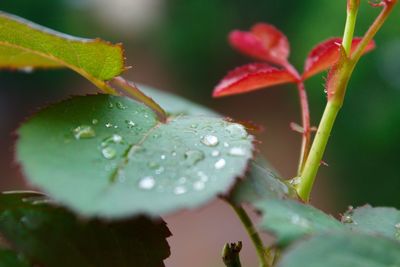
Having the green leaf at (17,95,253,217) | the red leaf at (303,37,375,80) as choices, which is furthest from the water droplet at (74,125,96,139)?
the red leaf at (303,37,375,80)

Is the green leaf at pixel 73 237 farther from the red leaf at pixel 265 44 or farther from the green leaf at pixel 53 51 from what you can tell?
the red leaf at pixel 265 44

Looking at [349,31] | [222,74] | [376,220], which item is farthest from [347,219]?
[222,74]

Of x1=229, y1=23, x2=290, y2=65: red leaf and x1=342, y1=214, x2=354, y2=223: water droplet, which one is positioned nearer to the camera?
x1=342, y1=214, x2=354, y2=223: water droplet

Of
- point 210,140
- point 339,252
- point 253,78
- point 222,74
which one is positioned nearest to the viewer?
A: point 339,252

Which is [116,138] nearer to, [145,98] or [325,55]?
[145,98]

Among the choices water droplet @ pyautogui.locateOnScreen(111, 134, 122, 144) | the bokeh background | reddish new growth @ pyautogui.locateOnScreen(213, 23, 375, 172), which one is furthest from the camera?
the bokeh background

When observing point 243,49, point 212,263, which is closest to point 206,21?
point 212,263

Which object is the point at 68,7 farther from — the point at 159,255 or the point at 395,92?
the point at 159,255

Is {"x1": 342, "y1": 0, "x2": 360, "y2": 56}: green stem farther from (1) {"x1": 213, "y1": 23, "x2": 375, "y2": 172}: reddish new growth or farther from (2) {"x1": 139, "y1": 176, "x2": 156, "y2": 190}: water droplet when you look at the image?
(2) {"x1": 139, "y1": 176, "x2": 156, "y2": 190}: water droplet
